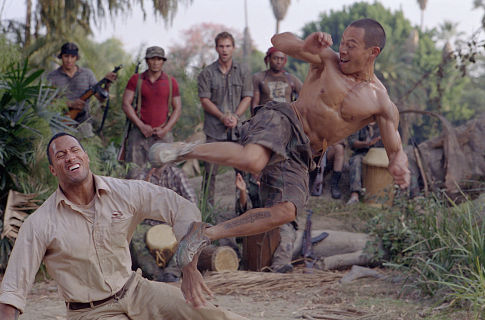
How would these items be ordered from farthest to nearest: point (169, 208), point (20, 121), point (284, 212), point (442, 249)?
point (20, 121) < point (442, 249) < point (284, 212) < point (169, 208)

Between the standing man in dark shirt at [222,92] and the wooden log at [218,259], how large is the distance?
47.1 inches

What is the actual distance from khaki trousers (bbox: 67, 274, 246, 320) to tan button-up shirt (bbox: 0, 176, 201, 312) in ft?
0.25

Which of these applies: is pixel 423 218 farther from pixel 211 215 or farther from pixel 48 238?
pixel 48 238

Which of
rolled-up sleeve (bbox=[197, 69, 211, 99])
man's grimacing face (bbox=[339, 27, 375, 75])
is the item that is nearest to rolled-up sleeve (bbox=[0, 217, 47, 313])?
man's grimacing face (bbox=[339, 27, 375, 75])

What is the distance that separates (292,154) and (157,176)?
3.10 metres

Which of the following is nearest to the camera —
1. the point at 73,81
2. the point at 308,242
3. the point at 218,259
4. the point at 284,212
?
the point at 284,212

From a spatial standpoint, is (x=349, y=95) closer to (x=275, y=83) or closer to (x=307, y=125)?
(x=307, y=125)

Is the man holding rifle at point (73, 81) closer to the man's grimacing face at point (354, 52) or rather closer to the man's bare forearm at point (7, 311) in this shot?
the man's grimacing face at point (354, 52)

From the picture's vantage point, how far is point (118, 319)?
326 centimetres

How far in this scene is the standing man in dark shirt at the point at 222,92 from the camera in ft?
24.3

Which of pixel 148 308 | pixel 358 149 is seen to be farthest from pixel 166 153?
pixel 358 149

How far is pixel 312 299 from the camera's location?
5.68 metres

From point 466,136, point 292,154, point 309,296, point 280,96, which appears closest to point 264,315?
point 309,296

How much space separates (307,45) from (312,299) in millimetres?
2683
